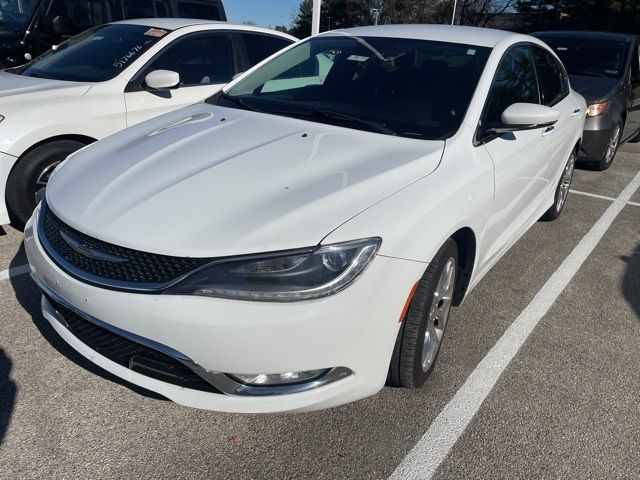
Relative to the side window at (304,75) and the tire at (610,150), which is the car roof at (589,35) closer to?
the tire at (610,150)

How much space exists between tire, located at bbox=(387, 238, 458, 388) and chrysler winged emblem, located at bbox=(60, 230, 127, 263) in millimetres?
1122

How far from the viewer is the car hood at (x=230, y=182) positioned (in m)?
1.89

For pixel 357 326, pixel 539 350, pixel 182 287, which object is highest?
pixel 182 287

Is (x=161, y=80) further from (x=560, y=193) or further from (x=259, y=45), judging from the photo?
(x=560, y=193)

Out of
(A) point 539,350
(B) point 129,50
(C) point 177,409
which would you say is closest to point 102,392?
(C) point 177,409

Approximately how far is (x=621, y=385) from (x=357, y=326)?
1.62 meters

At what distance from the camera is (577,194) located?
19.4 feet

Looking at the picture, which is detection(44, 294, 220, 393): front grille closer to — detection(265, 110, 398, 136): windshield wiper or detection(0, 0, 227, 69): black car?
detection(265, 110, 398, 136): windshield wiper

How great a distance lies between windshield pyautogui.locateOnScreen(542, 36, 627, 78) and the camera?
699 centimetres

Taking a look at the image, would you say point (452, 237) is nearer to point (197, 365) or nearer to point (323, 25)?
point (197, 365)

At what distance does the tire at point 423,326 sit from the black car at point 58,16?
553cm

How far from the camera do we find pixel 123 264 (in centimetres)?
190

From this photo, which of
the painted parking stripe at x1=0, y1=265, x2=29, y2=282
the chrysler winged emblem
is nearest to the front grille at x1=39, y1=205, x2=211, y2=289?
the chrysler winged emblem

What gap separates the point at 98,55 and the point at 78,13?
255 centimetres
